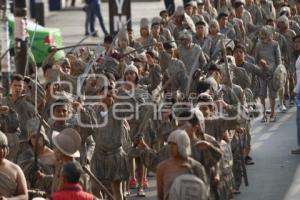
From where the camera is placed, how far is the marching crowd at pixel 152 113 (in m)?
14.8

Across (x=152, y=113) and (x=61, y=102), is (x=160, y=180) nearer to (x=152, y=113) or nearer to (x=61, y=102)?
(x=61, y=102)

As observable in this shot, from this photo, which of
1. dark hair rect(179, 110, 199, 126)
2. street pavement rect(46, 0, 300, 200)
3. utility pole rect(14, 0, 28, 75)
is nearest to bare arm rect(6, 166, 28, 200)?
dark hair rect(179, 110, 199, 126)

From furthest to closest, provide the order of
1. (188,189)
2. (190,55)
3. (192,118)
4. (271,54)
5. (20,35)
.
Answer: (271,54) < (20,35) < (190,55) < (192,118) < (188,189)

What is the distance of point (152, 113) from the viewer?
20266 mm

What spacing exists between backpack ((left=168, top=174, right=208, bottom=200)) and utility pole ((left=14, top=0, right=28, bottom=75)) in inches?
436

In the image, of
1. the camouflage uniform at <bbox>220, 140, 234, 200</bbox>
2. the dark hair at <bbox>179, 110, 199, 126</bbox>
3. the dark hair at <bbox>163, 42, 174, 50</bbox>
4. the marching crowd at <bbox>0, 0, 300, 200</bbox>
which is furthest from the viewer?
the dark hair at <bbox>163, 42, 174, 50</bbox>

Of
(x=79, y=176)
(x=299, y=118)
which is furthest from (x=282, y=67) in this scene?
(x=79, y=176)

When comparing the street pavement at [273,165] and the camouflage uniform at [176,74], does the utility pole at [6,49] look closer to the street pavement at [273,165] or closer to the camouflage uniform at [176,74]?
the camouflage uniform at [176,74]

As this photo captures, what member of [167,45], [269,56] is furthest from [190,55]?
[269,56]

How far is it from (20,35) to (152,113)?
18.3 feet

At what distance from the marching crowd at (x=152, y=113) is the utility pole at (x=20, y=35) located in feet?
2.99

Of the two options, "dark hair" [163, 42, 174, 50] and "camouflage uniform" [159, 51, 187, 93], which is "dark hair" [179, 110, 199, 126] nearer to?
"camouflage uniform" [159, 51, 187, 93]

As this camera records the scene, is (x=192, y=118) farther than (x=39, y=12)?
→ No

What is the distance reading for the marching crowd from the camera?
48.4 feet
